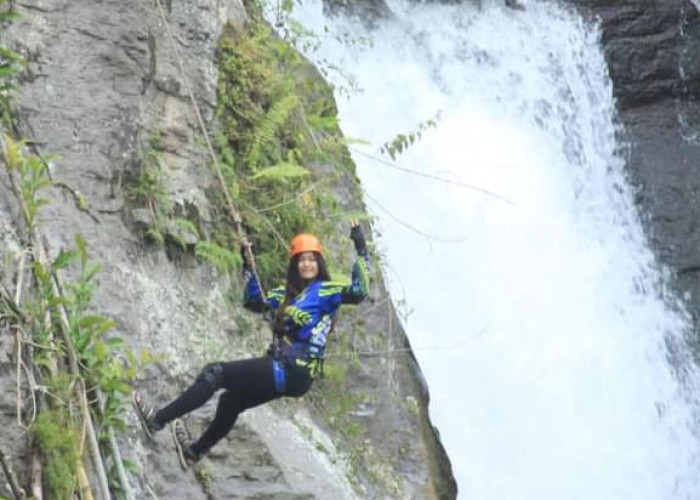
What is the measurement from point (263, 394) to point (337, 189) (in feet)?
12.4

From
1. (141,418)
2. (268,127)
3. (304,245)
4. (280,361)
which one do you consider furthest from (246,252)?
(268,127)

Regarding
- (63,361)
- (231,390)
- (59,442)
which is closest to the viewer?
(59,442)

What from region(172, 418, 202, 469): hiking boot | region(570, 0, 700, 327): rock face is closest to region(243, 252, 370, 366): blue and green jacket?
region(172, 418, 202, 469): hiking boot

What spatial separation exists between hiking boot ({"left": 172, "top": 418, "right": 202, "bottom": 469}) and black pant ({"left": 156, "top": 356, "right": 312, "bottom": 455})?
3 cm

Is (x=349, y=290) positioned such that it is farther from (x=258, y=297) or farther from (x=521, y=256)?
(x=521, y=256)

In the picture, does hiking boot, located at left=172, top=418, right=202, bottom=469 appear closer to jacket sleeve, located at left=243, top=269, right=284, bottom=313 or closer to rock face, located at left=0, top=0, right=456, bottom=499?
rock face, located at left=0, top=0, right=456, bottom=499

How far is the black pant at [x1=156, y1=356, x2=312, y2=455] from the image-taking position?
20.5 feet

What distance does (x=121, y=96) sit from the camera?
7.94 metres

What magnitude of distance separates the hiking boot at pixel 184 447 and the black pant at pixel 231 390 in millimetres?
Result: 28

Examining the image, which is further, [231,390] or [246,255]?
[246,255]

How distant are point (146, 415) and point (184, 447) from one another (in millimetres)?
377

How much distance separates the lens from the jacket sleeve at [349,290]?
651 cm

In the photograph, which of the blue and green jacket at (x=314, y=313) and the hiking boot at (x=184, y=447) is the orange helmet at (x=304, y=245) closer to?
the blue and green jacket at (x=314, y=313)

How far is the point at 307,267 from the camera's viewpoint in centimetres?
658
